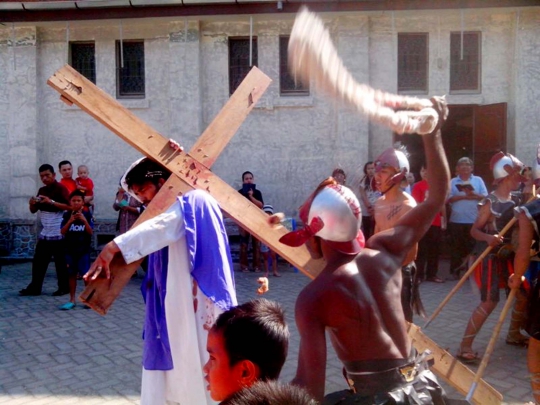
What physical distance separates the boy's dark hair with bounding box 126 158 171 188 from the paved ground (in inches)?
88.6

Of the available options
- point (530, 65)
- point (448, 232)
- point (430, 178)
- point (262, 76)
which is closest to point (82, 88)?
point (262, 76)

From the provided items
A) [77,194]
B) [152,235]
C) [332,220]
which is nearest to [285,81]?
[77,194]

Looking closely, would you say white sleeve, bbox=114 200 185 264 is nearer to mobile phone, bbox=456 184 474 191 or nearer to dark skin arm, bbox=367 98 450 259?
dark skin arm, bbox=367 98 450 259

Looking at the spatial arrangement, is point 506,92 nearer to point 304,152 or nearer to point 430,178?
point 304,152

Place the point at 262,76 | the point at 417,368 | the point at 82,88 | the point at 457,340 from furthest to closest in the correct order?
the point at 457,340, the point at 262,76, the point at 82,88, the point at 417,368

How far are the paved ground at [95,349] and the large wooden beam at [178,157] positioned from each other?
6.94 feet

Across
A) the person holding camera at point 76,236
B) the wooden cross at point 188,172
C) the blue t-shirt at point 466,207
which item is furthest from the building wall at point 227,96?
the wooden cross at point 188,172

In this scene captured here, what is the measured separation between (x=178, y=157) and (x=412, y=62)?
9.66 meters

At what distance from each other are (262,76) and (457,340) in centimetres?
411

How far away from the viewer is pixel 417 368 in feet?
7.29

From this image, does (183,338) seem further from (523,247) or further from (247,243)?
(247,243)

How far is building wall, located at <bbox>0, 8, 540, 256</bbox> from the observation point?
37.1ft

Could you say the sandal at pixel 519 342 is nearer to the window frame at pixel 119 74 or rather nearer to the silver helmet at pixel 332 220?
the silver helmet at pixel 332 220

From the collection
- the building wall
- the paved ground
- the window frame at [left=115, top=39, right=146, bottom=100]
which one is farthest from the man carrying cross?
the window frame at [left=115, top=39, right=146, bottom=100]
